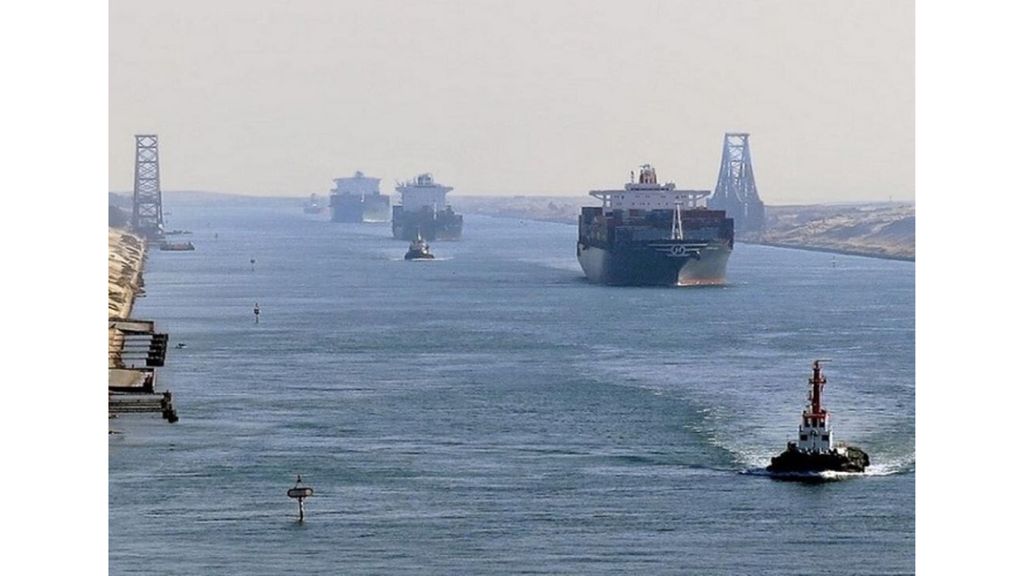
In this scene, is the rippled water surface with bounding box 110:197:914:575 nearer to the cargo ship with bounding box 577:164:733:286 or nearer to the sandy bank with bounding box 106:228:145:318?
the sandy bank with bounding box 106:228:145:318

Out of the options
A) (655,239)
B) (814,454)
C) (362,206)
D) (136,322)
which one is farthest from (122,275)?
(362,206)

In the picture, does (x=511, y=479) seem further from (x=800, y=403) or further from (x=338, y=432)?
(x=800, y=403)

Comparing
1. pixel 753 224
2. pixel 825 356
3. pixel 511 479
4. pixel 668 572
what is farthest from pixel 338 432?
pixel 753 224

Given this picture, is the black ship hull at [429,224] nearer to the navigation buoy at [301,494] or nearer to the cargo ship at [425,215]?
the cargo ship at [425,215]

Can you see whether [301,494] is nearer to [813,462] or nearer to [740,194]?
[813,462]

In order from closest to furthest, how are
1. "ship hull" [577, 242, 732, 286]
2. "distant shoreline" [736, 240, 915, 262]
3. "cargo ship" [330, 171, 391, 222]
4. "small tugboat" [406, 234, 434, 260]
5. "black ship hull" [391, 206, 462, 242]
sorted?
"ship hull" [577, 242, 732, 286]
"small tugboat" [406, 234, 434, 260]
"distant shoreline" [736, 240, 915, 262]
"black ship hull" [391, 206, 462, 242]
"cargo ship" [330, 171, 391, 222]

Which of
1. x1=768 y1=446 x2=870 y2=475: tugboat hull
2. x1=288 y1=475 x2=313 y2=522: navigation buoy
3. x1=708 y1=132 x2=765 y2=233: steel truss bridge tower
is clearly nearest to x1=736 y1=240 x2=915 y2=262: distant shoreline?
x1=708 y1=132 x2=765 y2=233: steel truss bridge tower

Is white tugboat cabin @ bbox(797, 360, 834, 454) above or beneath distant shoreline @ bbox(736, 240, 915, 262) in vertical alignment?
beneath
